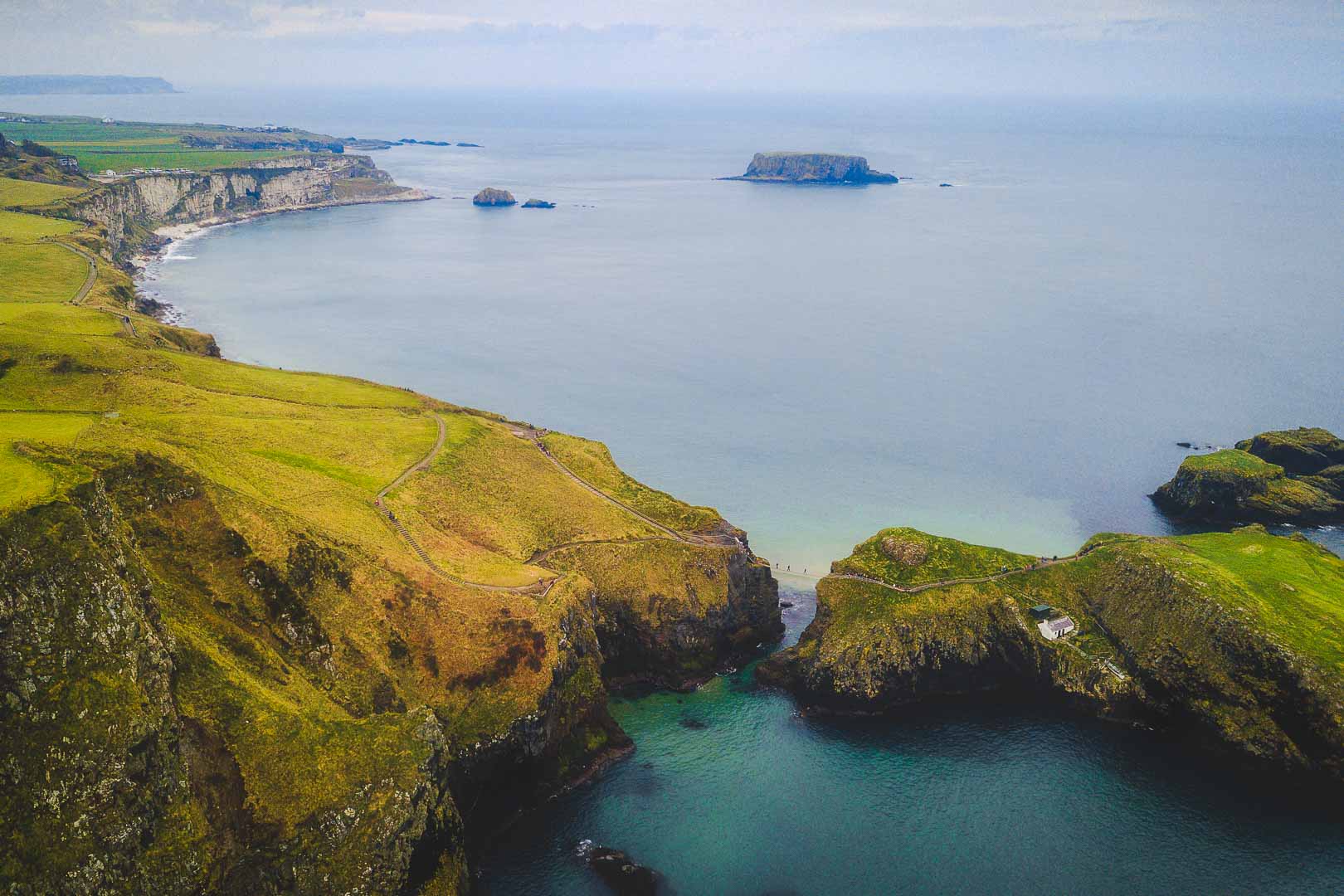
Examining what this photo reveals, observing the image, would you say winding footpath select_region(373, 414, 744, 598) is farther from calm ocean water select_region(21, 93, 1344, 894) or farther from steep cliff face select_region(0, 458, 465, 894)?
steep cliff face select_region(0, 458, 465, 894)

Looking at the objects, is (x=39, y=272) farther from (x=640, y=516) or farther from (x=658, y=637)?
(x=658, y=637)

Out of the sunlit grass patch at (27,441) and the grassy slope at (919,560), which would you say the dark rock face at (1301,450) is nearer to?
the grassy slope at (919,560)

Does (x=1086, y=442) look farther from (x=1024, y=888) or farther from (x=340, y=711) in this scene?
(x=340, y=711)

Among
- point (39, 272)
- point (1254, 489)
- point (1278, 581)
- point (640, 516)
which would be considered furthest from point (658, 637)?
point (39, 272)

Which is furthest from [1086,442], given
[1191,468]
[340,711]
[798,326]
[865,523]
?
[340,711]

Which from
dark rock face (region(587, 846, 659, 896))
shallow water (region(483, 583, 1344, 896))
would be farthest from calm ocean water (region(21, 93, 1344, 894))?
dark rock face (region(587, 846, 659, 896))

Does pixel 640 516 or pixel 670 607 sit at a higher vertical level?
pixel 640 516
